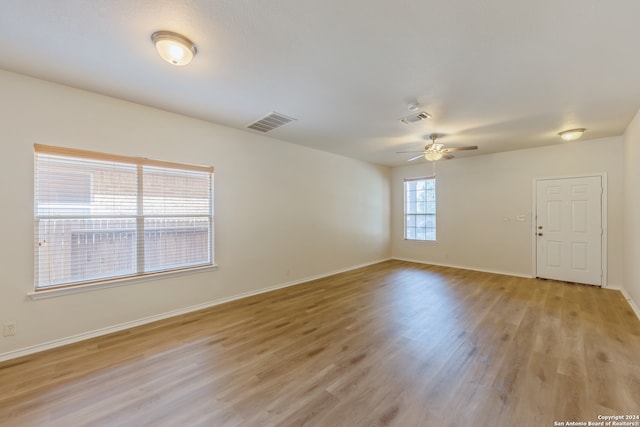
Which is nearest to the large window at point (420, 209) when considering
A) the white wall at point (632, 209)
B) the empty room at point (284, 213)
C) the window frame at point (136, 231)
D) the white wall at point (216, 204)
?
the white wall at point (216, 204)

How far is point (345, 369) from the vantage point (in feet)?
7.41

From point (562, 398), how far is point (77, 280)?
4.53 metres

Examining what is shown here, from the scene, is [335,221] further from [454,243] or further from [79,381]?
[79,381]

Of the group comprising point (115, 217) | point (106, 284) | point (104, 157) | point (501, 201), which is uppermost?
point (104, 157)

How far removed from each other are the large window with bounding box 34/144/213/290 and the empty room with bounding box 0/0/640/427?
21 mm

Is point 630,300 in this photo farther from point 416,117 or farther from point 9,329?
point 9,329

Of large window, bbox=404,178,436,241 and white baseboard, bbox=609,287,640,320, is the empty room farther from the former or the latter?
large window, bbox=404,178,436,241

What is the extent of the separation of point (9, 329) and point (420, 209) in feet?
24.0

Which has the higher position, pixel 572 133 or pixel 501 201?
pixel 572 133

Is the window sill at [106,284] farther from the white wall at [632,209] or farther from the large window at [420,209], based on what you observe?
the white wall at [632,209]

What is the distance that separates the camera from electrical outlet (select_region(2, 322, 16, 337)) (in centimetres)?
243

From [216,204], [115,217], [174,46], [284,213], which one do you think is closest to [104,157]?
[115,217]

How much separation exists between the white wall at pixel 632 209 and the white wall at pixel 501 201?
14.3 inches

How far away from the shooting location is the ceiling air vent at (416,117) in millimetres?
3334
